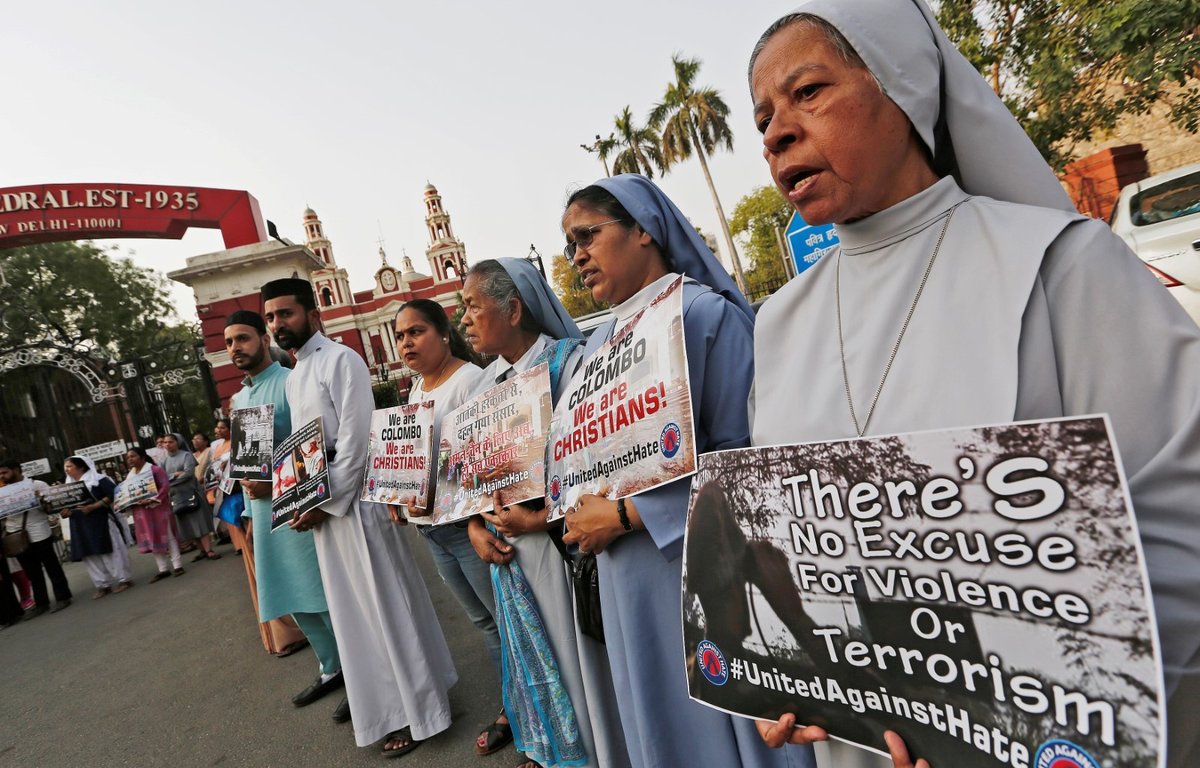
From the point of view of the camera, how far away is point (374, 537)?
3.35 meters

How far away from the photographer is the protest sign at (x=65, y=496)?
8.77 meters

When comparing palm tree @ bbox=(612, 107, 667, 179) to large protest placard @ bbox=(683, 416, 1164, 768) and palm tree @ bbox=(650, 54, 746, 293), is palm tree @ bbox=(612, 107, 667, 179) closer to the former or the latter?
palm tree @ bbox=(650, 54, 746, 293)

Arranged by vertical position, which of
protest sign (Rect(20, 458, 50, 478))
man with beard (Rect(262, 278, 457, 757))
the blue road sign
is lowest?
man with beard (Rect(262, 278, 457, 757))

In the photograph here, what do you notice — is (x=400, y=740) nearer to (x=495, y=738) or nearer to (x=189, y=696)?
(x=495, y=738)

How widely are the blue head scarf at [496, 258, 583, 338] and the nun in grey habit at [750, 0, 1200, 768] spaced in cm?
157

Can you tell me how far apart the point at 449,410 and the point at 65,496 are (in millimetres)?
8890

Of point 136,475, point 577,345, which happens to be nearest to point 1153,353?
point 577,345

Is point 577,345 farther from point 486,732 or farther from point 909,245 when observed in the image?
point 486,732

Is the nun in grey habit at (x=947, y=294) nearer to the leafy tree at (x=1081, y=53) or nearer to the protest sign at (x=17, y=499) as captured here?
the leafy tree at (x=1081, y=53)

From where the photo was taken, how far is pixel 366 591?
3.36 metres

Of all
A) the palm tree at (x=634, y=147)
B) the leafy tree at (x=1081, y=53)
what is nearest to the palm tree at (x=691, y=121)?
the palm tree at (x=634, y=147)

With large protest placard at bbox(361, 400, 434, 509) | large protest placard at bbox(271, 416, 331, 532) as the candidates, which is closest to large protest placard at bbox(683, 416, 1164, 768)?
large protest placard at bbox(361, 400, 434, 509)

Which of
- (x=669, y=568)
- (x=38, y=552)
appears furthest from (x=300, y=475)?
(x=38, y=552)

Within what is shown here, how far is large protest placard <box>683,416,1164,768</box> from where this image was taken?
27.0 inches
